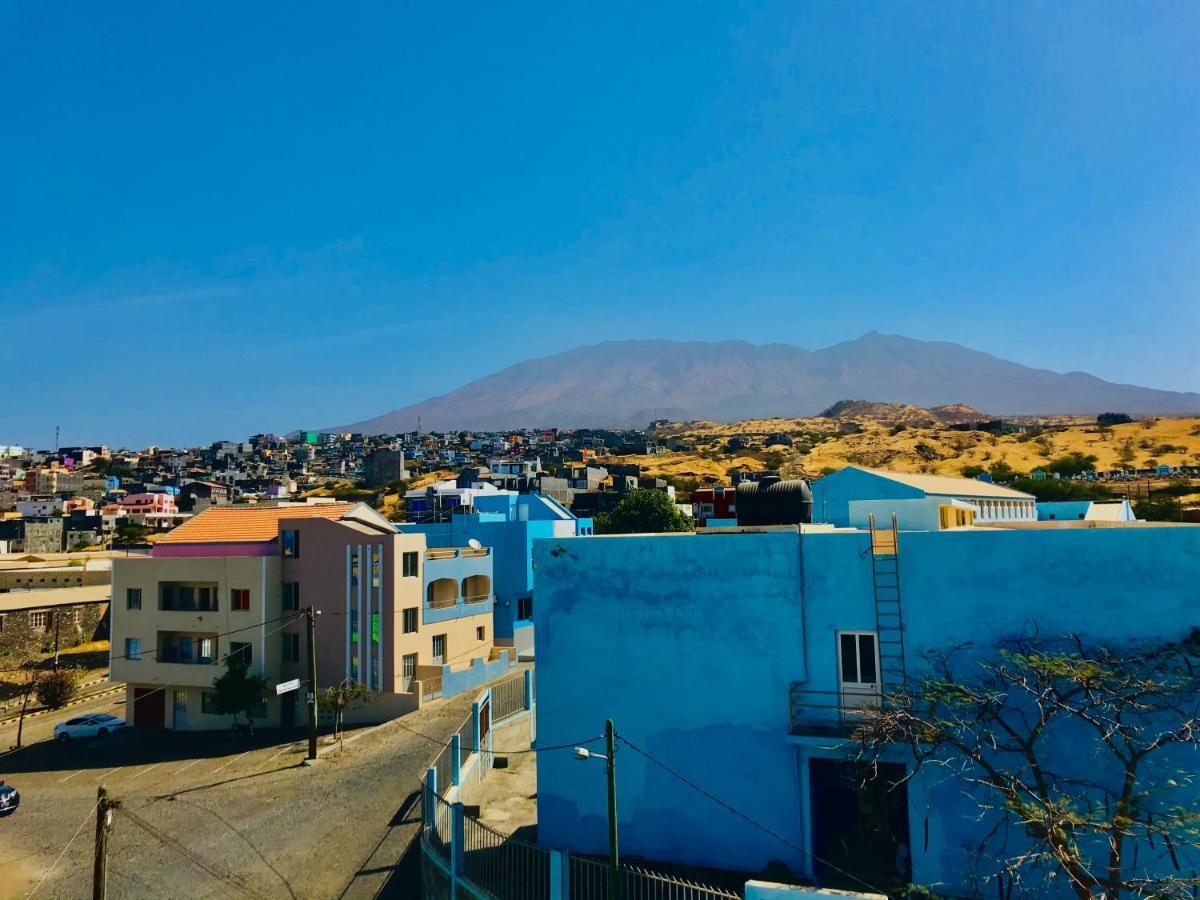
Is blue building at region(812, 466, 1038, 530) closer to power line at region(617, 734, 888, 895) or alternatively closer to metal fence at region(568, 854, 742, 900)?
power line at region(617, 734, 888, 895)

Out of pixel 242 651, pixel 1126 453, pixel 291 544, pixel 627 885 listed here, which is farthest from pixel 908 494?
pixel 1126 453

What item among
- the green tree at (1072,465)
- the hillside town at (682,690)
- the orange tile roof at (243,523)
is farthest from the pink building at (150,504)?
the green tree at (1072,465)

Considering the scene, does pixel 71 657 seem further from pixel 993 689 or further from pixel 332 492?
pixel 332 492

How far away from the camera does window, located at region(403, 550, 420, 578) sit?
112 ft

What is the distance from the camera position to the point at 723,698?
50.3 feet

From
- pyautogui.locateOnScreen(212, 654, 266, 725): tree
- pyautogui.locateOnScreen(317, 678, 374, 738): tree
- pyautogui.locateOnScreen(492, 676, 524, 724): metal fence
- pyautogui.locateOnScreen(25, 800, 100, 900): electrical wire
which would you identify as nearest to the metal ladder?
pyautogui.locateOnScreen(492, 676, 524, 724): metal fence

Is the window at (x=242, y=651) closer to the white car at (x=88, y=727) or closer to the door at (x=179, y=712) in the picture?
the door at (x=179, y=712)

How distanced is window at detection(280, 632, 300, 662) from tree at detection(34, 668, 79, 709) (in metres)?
11.9

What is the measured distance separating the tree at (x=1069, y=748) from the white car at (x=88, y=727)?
32.4m

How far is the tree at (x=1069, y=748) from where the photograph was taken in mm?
11922

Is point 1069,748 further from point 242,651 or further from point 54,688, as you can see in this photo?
point 54,688

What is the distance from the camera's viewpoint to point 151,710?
113 feet

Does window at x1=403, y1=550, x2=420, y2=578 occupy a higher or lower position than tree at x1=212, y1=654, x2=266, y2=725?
higher

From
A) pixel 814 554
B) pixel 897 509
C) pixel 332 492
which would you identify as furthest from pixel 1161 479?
pixel 332 492
